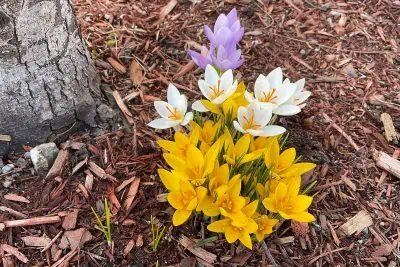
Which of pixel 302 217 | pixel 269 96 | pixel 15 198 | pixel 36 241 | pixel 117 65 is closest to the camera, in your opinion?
pixel 302 217

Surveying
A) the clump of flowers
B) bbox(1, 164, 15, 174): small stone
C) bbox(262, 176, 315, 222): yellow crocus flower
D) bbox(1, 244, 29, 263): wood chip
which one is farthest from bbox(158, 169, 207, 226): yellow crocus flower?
bbox(1, 164, 15, 174): small stone

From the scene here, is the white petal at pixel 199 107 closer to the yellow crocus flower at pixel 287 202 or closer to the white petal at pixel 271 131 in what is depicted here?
the white petal at pixel 271 131

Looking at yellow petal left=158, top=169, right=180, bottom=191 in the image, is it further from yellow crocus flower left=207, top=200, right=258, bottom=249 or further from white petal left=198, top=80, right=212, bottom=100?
white petal left=198, top=80, right=212, bottom=100

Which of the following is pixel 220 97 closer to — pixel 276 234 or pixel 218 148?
pixel 218 148

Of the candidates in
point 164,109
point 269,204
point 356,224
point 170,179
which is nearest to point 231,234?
point 269,204

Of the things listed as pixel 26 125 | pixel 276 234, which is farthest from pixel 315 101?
pixel 26 125

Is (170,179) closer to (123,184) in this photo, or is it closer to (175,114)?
(175,114)
